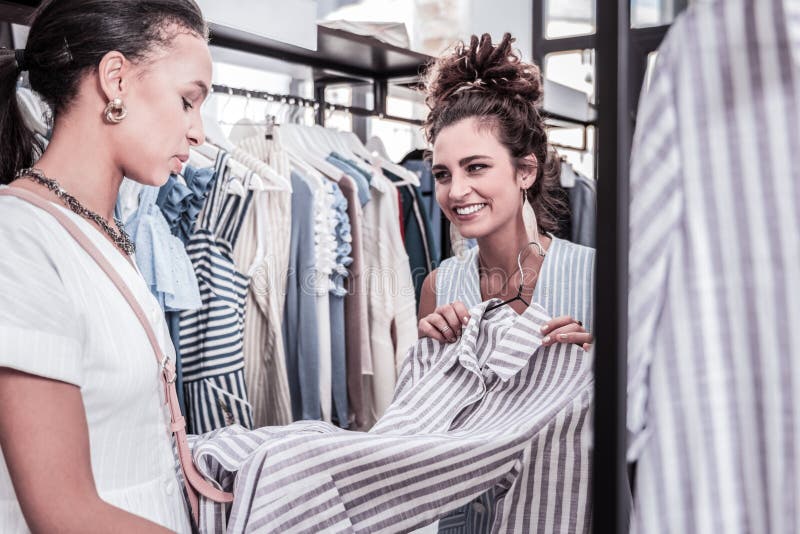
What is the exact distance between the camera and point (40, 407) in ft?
2.62

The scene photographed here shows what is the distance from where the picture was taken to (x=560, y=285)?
1768 millimetres

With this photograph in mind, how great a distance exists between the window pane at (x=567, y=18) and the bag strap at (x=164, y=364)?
10.4ft

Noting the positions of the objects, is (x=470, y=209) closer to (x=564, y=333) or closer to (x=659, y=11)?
(x=564, y=333)

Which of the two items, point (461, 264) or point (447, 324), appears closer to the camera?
point (447, 324)

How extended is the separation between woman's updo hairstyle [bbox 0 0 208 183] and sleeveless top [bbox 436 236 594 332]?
37.7 inches

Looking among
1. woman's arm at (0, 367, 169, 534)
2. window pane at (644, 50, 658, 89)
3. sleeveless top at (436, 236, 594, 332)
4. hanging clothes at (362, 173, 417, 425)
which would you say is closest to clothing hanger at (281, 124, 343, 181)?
hanging clothes at (362, 173, 417, 425)

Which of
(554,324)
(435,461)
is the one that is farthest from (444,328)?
(435,461)

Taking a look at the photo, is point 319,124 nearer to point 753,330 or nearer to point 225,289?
point 225,289

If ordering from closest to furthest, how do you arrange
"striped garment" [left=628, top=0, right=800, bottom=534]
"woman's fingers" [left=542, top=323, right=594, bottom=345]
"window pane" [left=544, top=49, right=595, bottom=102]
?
"striped garment" [left=628, top=0, right=800, bottom=534]
"woman's fingers" [left=542, top=323, right=594, bottom=345]
"window pane" [left=544, top=49, right=595, bottom=102]

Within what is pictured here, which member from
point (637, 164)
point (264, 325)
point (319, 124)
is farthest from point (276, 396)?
point (637, 164)

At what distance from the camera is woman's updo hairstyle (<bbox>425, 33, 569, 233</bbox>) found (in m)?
1.94

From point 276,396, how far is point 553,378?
1449mm

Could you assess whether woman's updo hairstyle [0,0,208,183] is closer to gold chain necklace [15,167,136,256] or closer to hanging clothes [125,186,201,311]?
gold chain necklace [15,167,136,256]

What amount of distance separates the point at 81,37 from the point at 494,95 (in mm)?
1163
